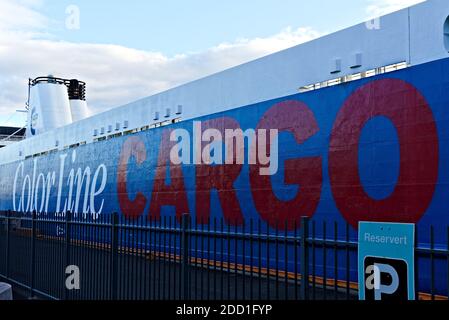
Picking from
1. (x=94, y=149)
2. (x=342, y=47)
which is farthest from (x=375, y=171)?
(x=94, y=149)

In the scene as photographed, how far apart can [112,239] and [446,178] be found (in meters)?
4.92

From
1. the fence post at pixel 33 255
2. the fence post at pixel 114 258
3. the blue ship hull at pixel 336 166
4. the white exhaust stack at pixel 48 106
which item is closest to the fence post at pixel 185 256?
the blue ship hull at pixel 336 166

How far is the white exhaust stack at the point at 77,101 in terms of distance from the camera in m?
37.8

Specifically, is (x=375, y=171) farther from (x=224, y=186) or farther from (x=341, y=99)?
(x=224, y=186)

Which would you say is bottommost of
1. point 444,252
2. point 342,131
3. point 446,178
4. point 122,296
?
point 122,296

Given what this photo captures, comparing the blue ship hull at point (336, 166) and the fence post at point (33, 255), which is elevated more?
the blue ship hull at point (336, 166)

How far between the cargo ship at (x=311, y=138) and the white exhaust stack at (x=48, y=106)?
14319 mm

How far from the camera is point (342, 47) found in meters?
10.8

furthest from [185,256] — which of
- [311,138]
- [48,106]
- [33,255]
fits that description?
[48,106]

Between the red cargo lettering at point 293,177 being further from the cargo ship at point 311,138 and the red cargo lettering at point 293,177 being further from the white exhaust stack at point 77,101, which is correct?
the white exhaust stack at point 77,101

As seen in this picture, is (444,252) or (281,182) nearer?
(444,252)

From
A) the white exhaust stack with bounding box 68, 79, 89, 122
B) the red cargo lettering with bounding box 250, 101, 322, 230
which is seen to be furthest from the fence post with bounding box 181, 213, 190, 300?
the white exhaust stack with bounding box 68, 79, 89, 122
